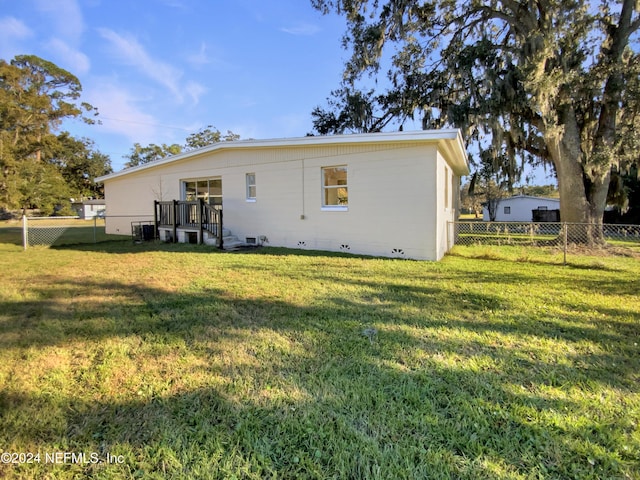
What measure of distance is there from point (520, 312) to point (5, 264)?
34.2 ft

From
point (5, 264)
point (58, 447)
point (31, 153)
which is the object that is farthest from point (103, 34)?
point (31, 153)

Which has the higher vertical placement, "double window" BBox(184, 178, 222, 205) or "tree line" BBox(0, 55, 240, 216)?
"tree line" BBox(0, 55, 240, 216)

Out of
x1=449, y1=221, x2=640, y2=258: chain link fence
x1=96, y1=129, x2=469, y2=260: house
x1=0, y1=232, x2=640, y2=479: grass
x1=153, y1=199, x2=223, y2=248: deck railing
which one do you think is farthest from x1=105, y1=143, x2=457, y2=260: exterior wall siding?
x1=0, y1=232, x2=640, y2=479: grass

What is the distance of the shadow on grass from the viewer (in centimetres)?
173

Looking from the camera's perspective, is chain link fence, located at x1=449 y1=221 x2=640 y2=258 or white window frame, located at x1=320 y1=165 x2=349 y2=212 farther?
chain link fence, located at x1=449 y1=221 x2=640 y2=258

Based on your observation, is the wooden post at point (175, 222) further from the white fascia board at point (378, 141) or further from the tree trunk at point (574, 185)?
the tree trunk at point (574, 185)

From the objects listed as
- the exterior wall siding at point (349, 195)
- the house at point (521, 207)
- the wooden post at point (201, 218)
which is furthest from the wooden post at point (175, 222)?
the house at point (521, 207)

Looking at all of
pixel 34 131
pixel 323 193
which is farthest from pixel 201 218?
pixel 34 131

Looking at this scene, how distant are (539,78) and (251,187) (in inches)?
367

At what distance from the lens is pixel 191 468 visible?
1690 mm

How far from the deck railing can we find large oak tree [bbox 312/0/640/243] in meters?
8.46

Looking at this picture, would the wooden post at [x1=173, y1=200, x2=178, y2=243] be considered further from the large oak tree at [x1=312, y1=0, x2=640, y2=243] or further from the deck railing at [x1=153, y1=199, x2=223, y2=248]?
the large oak tree at [x1=312, y1=0, x2=640, y2=243]

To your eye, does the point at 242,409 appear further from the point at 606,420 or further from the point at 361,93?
the point at 361,93

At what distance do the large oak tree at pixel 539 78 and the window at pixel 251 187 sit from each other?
660cm
